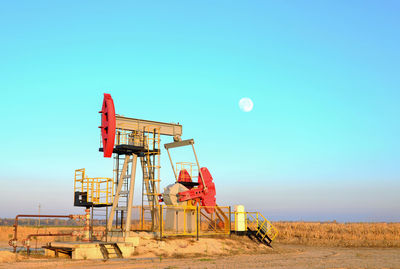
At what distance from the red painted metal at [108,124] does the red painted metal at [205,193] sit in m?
4.61

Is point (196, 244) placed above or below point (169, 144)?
below

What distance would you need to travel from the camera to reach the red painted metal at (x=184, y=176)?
74.7ft

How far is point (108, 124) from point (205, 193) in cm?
645

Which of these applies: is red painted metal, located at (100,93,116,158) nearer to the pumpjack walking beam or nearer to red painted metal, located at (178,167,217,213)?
the pumpjack walking beam

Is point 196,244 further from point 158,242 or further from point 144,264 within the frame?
point 144,264

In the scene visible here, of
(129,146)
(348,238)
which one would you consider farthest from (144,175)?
(348,238)

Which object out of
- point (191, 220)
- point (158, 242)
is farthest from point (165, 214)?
point (158, 242)

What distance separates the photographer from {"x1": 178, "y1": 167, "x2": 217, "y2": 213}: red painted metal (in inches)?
852

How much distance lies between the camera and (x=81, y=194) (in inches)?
783

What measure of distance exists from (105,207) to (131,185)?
1.77 metres

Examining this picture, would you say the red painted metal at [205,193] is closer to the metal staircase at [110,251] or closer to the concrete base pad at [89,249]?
the concrete base pad at [89,249]

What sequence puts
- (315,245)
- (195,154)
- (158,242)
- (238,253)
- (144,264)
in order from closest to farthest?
(144,264)
(158,242)
(238,253)
(195,154)
(315,245)

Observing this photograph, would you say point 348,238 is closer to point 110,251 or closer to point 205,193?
point 205,193

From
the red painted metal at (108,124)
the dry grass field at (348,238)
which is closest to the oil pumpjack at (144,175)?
the red painted metal at (108,124)
